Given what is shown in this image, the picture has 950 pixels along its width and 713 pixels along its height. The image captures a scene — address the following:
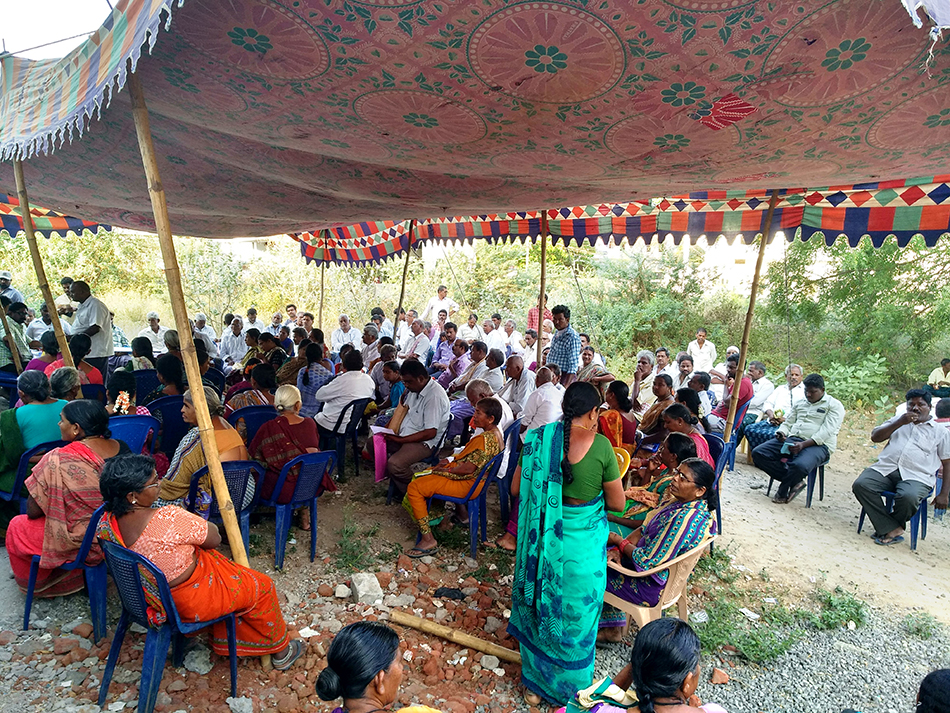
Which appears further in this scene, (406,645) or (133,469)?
(406,645)

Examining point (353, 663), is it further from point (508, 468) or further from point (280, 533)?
point (508, 468)

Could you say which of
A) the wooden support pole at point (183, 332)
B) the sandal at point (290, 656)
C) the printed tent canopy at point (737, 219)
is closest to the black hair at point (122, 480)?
the wooden support pole at point (183, 332)

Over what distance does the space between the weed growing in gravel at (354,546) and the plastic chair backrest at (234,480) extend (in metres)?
0.91

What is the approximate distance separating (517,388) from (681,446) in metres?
3.09

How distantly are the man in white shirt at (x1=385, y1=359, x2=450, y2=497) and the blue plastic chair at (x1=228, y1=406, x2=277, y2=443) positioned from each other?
1.12m

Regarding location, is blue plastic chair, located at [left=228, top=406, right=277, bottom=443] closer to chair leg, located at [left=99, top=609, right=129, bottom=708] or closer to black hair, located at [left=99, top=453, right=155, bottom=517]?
chair leg, located at [left=99, top=609, right=129, bottom=708]

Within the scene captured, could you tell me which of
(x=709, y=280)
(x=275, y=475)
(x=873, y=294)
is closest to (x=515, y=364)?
(x=275, y=475)

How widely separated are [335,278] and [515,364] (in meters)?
15.3

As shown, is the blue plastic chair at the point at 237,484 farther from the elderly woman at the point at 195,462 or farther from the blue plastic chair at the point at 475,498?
the blue plastic chair at the point at 475,498

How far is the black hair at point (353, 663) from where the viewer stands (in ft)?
5.40

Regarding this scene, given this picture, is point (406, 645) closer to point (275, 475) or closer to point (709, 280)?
point (275, 475)

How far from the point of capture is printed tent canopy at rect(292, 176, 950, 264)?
4.80 meters

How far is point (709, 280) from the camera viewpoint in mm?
16547

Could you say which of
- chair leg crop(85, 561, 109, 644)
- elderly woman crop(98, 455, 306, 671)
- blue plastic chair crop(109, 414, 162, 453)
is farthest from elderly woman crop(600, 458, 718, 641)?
blue plastic chair crop(109, 414, 162, 453)
